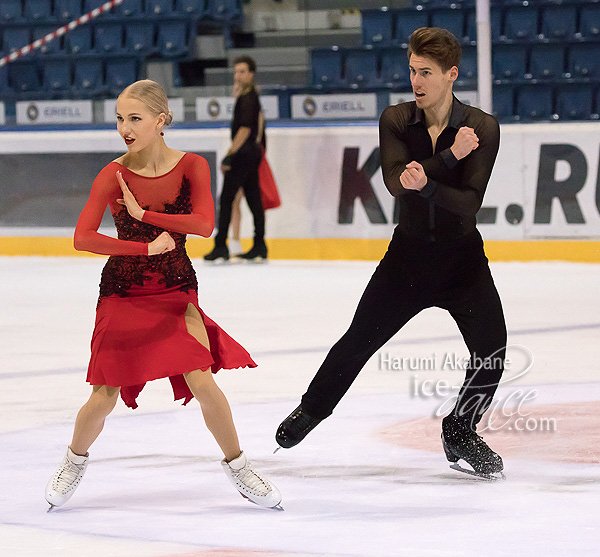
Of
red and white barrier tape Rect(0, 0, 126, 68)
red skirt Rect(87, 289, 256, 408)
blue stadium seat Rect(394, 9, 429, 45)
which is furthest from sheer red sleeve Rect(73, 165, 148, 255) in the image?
red and white barrier tape Rect(0, 0, 126, 68)

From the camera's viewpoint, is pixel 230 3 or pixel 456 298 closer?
pixel 456 298

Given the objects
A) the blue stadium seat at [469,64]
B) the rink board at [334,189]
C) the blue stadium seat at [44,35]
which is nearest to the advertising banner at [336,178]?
the rink board at [334,189]

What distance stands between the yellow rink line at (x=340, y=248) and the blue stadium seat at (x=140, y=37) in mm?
4528

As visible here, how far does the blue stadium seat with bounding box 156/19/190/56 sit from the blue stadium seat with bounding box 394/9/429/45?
267 centimetres

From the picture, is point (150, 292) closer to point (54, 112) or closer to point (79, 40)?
point (54, 112)

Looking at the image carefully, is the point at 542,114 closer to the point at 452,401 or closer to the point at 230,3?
the point at 230,3

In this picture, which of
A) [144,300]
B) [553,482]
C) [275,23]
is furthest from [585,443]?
[275,23]

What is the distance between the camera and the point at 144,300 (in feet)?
10.8

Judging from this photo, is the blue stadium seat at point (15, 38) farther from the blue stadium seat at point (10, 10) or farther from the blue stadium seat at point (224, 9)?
the blue stadium seat at point (224, 9)

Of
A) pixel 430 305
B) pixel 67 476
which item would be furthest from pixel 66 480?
pixel 430 305

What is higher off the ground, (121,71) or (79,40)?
(79,40)

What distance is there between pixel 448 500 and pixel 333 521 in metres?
0.38

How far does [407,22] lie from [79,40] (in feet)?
13.9

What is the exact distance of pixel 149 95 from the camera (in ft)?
10.7
